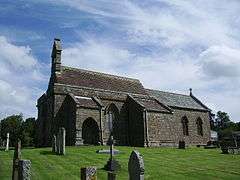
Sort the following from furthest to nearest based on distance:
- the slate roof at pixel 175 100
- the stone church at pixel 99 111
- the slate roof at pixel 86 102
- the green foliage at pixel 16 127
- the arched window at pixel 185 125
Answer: the green foliage at pixel 16 127 < the arched window at pixel 185 125 < the slate roof at pixel 175 100 < the stone church at pixel 99 111 < the slate roof at pixel 86 102

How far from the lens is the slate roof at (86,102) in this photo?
110ft

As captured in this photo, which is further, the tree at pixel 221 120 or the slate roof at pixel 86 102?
the tree at pixel 221 120

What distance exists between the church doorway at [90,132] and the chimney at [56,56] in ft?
21.9

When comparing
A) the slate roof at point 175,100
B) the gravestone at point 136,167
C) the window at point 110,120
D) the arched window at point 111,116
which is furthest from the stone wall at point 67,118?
the gravestone at point 136,167

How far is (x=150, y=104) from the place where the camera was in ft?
130

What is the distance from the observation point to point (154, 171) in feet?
59.1

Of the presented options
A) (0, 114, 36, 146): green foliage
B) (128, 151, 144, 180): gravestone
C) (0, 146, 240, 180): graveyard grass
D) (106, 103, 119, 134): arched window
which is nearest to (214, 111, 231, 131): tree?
(0, 114, 36, 146): green foliage

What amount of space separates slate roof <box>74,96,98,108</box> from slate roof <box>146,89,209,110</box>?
1212 centimetres

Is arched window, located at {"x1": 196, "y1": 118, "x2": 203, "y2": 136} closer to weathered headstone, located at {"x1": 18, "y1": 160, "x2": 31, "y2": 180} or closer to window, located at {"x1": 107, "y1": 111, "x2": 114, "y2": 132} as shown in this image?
window, located at {"x1": 107, "y1": 111, "x2": 114, "y2": 132}

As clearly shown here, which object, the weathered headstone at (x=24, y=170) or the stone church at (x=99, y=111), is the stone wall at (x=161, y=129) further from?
→ the weathered headstone at (x=24, y=170)

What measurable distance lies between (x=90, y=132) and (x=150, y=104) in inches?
340

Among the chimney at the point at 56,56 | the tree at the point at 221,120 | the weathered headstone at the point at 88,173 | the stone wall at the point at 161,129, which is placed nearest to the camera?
the weathered headstone at the point at 88,173

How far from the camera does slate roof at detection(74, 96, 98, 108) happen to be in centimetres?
3344

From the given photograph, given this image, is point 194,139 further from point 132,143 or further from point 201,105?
point 132,143
